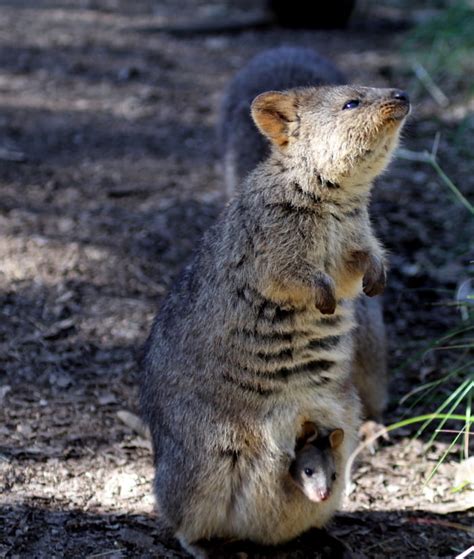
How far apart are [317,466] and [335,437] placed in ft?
0.57

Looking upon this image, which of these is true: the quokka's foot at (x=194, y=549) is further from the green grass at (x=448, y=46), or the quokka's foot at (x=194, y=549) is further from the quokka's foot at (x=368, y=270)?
the green grass at (x=448, y=46)

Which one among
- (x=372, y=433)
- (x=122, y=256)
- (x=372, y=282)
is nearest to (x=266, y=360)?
(x=372, y=282)

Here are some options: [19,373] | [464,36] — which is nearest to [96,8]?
Result: [464,36]

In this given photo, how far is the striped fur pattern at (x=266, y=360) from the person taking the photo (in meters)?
3.57

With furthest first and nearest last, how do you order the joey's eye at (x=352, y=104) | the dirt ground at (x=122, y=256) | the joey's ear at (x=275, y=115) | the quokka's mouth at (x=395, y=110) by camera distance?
the dirt ground at (x=122, y=256) → the joey's ear at (x=275, y=115) → the joey's eye at (x=352, y=104) → the quokka's mouth at (x=395, y=110)

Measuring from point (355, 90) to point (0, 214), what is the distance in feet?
10.7

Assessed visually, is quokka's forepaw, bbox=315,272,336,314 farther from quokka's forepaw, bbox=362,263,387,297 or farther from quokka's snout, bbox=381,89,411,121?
quokka's snout, bbox=381,89,411,121

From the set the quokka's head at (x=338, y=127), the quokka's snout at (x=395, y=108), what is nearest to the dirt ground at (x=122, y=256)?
the quokka's head at (x=338, y=127)

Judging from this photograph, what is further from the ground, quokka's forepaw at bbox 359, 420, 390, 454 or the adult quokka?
the adult quokka

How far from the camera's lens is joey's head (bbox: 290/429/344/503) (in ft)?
11.3

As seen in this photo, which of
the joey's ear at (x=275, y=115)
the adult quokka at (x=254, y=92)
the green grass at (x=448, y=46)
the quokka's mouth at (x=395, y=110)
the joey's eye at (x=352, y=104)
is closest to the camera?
the quokka's mouth at (x=395, y=110)

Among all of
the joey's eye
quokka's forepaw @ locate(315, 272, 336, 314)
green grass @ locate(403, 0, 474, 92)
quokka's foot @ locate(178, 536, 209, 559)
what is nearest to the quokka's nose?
the joey's eye

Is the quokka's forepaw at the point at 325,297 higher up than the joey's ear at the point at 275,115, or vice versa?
the joey's ear at the point at 275,115

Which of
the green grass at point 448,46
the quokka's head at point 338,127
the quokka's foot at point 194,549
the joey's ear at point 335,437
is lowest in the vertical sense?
the quokka's foot at point 194,549
